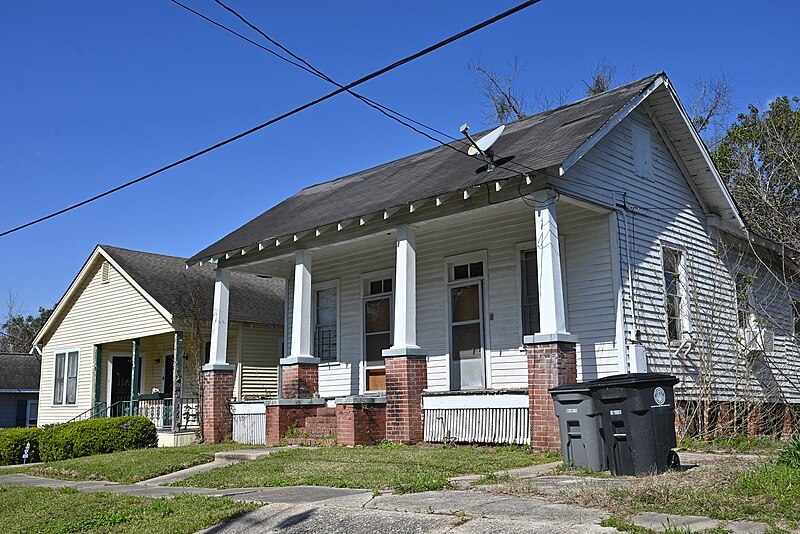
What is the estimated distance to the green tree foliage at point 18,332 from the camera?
219 feet

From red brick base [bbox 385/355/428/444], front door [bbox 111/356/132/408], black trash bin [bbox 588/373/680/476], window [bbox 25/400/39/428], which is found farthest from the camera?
window [bbox 25/400/39/428]

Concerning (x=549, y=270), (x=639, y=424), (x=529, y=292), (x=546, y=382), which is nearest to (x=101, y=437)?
(x=529, y=292)

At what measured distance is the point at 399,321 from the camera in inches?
533

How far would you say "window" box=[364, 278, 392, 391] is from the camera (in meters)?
17.2

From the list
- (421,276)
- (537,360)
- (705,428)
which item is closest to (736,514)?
(537,360)

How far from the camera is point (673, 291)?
1491cm

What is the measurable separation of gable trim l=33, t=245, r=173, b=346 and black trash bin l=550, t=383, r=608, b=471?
15.4 m

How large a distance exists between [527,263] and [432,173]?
8.19ft

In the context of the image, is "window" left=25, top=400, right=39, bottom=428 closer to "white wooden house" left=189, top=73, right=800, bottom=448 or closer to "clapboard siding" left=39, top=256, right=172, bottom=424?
"clapboard siding" left=39, top=256, right=172, bottom=424

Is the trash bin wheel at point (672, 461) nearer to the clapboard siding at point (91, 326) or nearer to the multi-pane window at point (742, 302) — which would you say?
the multi-pane window at point (742, 302)

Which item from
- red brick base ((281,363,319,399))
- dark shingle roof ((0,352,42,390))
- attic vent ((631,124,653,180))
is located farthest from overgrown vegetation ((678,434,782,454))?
dark shingle roof ((0,352,42,390))

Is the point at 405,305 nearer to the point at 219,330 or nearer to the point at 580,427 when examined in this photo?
the point at 580,427

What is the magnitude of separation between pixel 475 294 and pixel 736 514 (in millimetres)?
9810

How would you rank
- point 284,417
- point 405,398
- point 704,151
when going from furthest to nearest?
point 704,151, point 284,417, point 405,398
